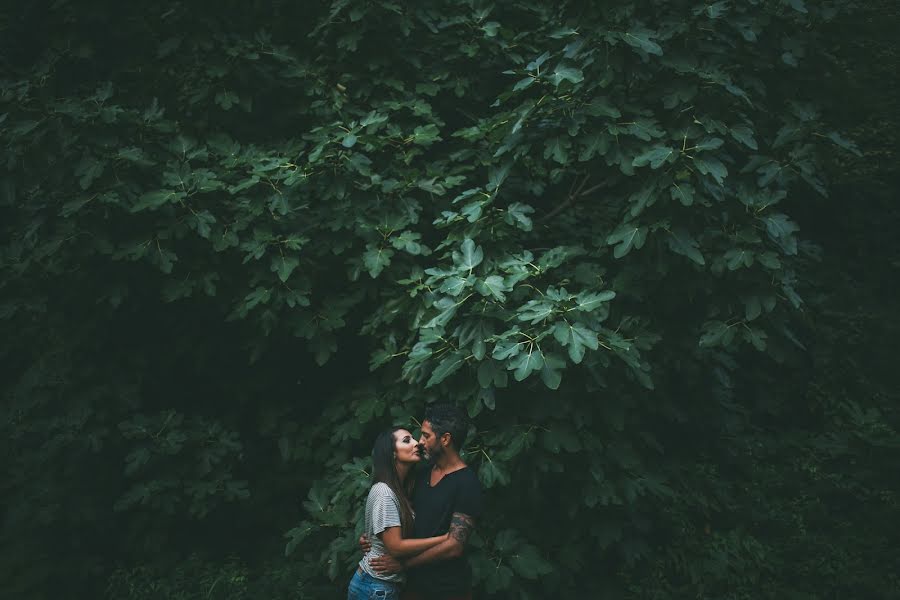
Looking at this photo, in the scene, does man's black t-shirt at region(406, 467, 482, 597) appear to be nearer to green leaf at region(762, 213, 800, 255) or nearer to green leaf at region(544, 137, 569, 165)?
green leaf at region(544, 137, 569, 165)

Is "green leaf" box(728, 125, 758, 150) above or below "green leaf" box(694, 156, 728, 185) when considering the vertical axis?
above

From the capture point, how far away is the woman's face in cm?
344

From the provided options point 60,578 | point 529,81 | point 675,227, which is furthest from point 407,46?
point 60,578

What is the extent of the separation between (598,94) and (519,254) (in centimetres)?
107

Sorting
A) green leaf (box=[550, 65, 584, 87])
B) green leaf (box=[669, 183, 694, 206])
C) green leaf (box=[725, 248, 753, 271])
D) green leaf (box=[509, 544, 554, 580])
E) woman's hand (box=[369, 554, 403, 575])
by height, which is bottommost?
green leaf (box=[509, 544, 554, 580])

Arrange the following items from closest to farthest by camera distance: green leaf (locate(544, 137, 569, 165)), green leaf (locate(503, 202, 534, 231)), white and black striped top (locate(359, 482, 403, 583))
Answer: white and black striped top (locate(359, 482, 403, 583)) → green leaf (locate(544, 137, 569, 165)) → green leaf (locate(503, 202, 534, 231))

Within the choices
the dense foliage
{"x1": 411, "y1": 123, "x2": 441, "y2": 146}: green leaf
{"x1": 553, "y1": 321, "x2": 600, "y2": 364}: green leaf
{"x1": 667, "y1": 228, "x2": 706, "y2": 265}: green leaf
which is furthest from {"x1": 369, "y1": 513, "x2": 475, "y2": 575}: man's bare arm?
{"x1": 411, "y1": 123, "x2": 441, "y2": 146}: green leaf

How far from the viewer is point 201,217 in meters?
4.60

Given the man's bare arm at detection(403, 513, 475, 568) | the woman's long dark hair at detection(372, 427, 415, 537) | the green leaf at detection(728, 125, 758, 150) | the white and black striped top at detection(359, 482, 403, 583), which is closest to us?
the man's bare arm at detection(403, 513, 475, 568)

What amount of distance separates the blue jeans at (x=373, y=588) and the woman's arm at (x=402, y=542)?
0.23m

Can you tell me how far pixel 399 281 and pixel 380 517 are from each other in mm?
1573

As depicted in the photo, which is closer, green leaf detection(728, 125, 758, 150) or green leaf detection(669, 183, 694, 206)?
green leaf detection(669, 183, 694, 206)

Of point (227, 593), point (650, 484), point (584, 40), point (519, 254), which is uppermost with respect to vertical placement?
point (584, 40)

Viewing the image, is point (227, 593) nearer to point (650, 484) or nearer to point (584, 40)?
point (650, 484)
